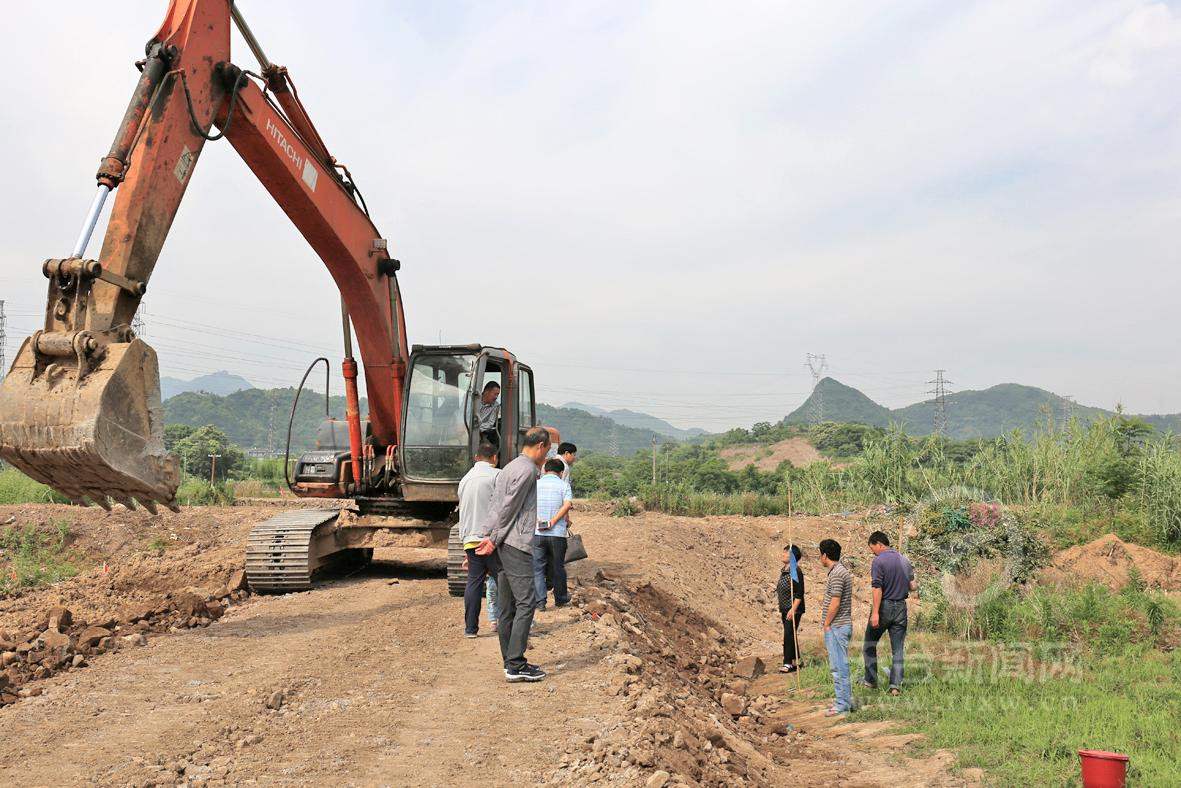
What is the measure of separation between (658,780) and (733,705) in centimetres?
377

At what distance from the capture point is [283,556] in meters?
10.3

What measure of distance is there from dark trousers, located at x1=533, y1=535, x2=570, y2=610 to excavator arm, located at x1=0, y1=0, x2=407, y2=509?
3.70 metres

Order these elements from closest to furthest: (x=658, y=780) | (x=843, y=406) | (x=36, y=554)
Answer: (x=658, y=780) → (x=36, y=554) → (x=843, y=406)

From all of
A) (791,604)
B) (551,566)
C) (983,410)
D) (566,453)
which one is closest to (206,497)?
(566,453)

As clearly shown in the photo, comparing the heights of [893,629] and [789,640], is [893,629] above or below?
above

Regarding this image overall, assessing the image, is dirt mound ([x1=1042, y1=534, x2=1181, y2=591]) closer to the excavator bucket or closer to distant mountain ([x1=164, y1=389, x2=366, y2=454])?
the excavator bucket

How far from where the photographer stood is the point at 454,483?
1016 centimetres

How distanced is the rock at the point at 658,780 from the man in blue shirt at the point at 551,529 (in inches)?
168

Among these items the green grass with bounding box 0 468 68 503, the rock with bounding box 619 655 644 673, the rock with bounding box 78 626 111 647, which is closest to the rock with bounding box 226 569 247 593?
the rock with bounding box 78 626 111 647

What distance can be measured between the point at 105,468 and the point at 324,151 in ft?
15.0

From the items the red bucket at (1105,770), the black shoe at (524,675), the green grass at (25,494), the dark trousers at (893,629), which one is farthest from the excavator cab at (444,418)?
the green grass at (25,494)

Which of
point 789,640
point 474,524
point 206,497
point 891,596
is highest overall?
point 474,524

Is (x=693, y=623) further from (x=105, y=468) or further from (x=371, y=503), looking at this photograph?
(x=105, y=468)

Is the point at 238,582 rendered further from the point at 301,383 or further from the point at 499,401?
the point at 499,401
